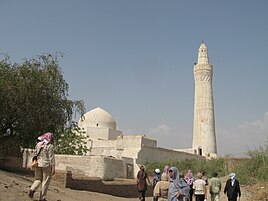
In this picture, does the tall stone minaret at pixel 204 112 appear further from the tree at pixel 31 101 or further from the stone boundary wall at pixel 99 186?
the tree at pixel 31 101

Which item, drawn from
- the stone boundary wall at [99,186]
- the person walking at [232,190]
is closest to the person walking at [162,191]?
the person walking at [232,190]

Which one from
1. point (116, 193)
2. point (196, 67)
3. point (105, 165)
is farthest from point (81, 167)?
point (196, 67)

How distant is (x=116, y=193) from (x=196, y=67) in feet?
94.9

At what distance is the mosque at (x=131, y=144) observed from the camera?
25.8 meters

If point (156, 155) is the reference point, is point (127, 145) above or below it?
above

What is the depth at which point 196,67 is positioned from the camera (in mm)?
46125

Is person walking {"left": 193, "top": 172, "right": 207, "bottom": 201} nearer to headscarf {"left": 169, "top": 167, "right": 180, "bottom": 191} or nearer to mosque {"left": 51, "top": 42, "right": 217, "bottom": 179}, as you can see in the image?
headscarf {"left": 169, "top": 167, "right": 180, "bottom": 191}

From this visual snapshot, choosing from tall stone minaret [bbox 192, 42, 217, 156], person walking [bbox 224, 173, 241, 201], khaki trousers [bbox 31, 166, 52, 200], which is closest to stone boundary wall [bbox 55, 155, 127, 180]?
person walking [bbox 224, 173, 241, 201]

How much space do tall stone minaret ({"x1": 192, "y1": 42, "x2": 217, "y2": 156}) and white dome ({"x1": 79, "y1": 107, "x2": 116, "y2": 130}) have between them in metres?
9.84

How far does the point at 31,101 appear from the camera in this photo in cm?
1681

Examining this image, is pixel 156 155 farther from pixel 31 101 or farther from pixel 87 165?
pixel 31 101

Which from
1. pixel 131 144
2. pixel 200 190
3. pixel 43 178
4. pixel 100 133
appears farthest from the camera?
pixel 100 133

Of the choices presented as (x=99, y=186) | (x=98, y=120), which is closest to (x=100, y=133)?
(x=98, y=120)

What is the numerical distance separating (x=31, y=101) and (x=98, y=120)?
24565 millimetres
